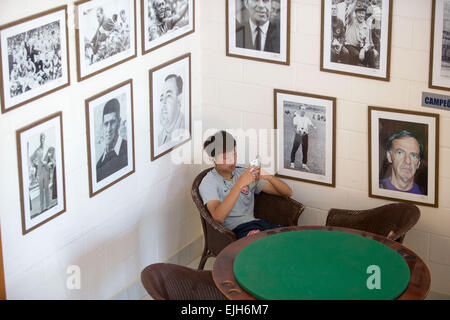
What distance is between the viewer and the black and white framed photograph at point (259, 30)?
6.11 metres

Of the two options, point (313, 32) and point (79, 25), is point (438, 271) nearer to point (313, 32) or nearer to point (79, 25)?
point (313, 32)

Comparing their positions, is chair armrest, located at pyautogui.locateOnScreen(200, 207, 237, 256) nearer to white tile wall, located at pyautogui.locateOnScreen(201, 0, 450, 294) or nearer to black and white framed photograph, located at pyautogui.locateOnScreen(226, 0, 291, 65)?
white tile wall, located at pyautogui.locateOnScreen(201, 0, 450, 294)

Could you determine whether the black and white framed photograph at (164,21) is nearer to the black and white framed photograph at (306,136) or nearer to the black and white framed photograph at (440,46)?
the black and white framed photograph at (306,136)

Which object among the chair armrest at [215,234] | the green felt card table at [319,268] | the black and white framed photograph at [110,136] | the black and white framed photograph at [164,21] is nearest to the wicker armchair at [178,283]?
the green felt card table at [319,268]

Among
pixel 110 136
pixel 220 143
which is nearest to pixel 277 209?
pixel 220 143

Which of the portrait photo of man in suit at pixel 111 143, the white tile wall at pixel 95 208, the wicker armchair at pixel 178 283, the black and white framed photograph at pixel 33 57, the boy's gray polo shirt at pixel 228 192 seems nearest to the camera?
the black and white framed photograph at pixel 33 57

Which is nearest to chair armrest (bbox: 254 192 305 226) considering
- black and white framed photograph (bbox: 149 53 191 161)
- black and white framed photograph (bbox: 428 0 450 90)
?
black and white framed photograph (bbox: 149 53 191 161)

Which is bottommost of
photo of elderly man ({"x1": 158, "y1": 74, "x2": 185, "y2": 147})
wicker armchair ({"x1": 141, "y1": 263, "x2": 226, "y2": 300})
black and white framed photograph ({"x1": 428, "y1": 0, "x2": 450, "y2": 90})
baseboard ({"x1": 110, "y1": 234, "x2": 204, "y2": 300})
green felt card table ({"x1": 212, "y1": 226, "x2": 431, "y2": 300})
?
baseboard ({"x1": 110, "y1": 234, "x2": 204, "y2": 300})

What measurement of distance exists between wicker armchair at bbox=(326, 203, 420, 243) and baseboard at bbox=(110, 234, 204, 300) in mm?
1344

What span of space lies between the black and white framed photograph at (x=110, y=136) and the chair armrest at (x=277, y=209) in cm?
111

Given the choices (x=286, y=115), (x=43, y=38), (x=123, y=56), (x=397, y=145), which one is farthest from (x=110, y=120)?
(x=397, y=145)

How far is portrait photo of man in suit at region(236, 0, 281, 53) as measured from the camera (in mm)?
6141

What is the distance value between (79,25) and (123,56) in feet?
1.77

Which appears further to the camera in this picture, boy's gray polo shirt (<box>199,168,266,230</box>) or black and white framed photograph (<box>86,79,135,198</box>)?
boy's gray polo shirt (<box>199,168,266,230</box>)
